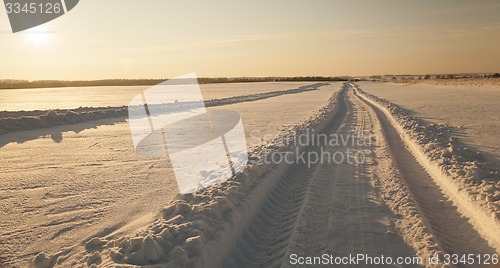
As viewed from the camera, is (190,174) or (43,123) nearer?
(190,174)

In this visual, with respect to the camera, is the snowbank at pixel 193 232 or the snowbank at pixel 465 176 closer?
the snowbank at pixel 193 232

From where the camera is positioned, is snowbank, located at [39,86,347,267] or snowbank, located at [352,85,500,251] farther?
snowbank, located at [352,85,500,251]

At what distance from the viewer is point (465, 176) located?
556 centimetres

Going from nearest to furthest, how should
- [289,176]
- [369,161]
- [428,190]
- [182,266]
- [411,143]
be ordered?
1. [182,266]
2. [428,190]
3. [289,176]
4. [369,161]
5. [411,143]

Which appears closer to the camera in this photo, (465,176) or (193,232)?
(193,232)

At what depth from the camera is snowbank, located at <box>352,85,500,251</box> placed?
422 cm

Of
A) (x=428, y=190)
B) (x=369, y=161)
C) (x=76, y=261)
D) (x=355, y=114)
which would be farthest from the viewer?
(x=355, y=114)

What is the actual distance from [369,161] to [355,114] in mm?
8293

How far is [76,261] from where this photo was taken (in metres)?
3.37

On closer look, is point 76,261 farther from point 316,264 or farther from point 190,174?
point 190,174

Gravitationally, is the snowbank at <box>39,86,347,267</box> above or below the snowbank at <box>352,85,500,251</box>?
above

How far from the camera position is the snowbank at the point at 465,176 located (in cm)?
422

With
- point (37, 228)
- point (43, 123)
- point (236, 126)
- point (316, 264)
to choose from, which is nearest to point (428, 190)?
point (316, 264)

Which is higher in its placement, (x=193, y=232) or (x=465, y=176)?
(x=193, y=232)
